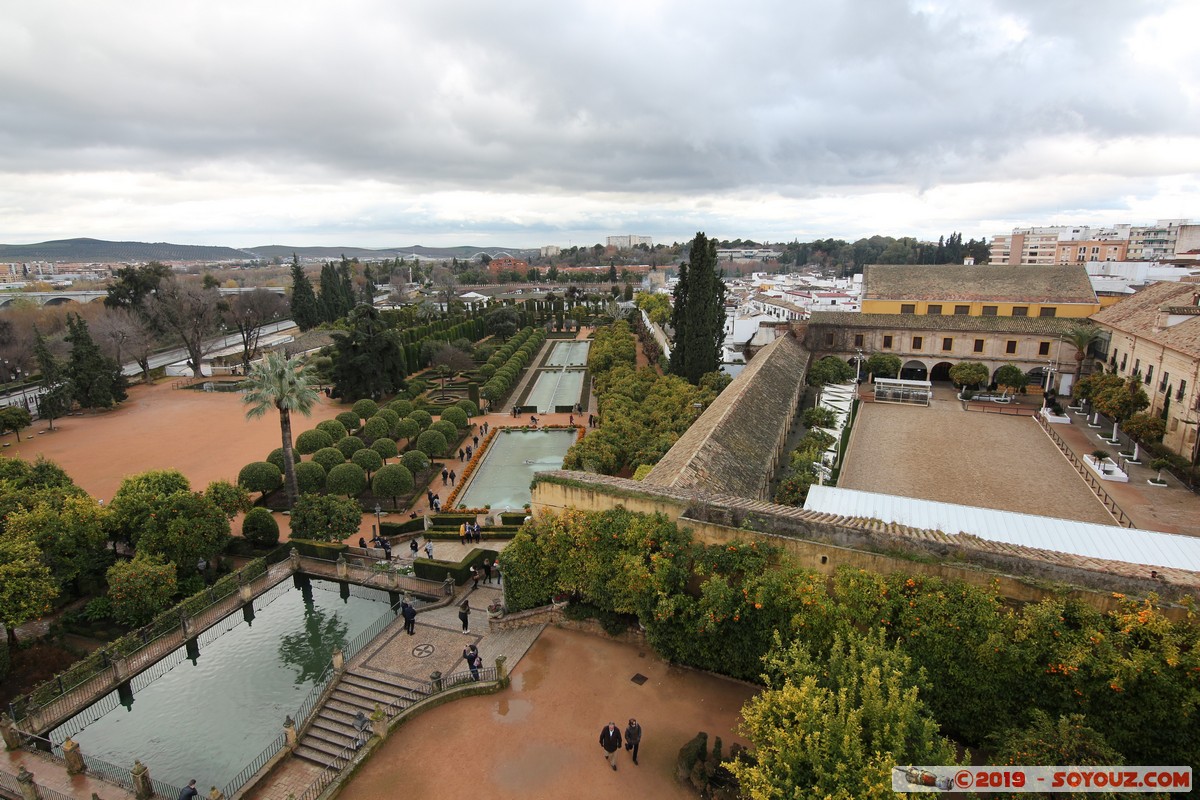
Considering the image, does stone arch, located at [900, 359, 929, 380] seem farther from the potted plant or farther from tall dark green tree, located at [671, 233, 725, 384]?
the potted plant

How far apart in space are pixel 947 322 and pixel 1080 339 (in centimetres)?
797

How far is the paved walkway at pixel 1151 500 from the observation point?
21.4 metres

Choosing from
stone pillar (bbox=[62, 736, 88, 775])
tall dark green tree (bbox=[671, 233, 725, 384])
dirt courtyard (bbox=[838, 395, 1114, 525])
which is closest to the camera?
stone pillar (bbox=[62, 736, 88, 775])

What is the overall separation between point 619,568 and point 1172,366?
1164 inches

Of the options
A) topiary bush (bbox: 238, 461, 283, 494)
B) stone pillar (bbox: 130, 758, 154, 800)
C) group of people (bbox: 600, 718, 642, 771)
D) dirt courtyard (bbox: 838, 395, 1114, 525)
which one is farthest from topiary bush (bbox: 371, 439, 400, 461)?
dirt courtyard (bbox: 838, 395, 1114, 525)

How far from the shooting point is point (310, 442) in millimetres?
30016

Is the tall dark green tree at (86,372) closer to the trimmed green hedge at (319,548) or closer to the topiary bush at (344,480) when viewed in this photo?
the topiary bush at (344,480)

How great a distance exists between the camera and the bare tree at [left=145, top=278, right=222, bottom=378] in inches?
2109

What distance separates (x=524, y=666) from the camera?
1507cm

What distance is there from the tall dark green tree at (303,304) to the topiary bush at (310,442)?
49245 millimetres

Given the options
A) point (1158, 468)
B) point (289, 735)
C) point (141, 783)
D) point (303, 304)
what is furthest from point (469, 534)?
point (303, 304)

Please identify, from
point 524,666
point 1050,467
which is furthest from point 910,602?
point 1050,467

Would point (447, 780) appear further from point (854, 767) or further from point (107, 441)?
point (107, 441)

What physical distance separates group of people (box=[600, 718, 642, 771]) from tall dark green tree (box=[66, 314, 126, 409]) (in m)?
47.4
